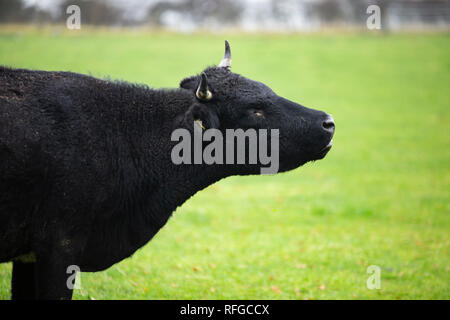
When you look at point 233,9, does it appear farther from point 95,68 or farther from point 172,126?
point 172,126

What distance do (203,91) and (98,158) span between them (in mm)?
1244

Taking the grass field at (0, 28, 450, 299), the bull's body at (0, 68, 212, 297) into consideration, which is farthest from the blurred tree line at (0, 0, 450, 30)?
the bull's body at (0, 68, 212, 297)

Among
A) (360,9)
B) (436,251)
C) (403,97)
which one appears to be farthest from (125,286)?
(360,9)

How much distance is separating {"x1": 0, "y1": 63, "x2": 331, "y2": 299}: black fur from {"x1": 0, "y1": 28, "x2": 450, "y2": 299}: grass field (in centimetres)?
218

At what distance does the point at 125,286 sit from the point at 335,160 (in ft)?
38.7

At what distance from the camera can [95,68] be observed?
2623 cm

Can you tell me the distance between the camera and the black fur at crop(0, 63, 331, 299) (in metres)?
4.27

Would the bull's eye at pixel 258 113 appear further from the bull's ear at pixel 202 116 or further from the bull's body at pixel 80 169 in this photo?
the bull's body at pixel 80 169

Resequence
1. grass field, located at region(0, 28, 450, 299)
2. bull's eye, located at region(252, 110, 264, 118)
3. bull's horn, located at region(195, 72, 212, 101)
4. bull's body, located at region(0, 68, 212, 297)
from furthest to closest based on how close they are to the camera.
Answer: grass field, located at region(0, 28, 450, 299) → bull's eye, located at region(252, 110, 264, 118) → bull's horn, located at region(195, 72, 212, 101) → bull's body, located at region(0, 68, 212, 297)

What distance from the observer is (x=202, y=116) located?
495cm

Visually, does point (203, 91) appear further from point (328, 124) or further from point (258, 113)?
point (328, 124)

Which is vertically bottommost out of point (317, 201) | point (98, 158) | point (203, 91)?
point (317, 201)

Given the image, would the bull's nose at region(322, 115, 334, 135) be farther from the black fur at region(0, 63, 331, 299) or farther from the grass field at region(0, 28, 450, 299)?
the grass field at region(0, 28, 450, 299)

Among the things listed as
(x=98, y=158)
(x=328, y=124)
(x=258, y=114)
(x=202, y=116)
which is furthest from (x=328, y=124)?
(x=98, y=158)
